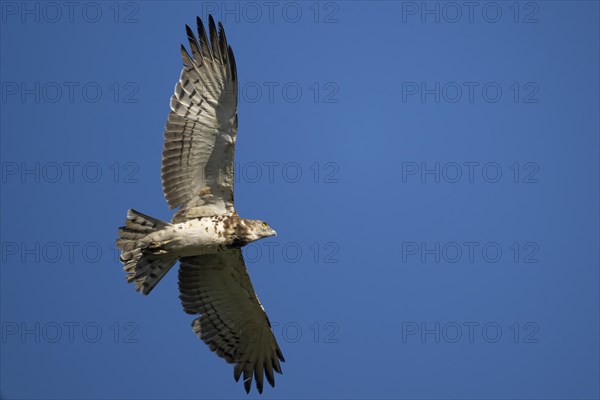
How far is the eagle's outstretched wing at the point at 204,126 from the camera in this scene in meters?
11.2

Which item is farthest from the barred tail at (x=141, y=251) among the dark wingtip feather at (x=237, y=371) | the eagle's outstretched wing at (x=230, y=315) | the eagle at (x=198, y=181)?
the dark wingtip feather at (x=237, y=371)

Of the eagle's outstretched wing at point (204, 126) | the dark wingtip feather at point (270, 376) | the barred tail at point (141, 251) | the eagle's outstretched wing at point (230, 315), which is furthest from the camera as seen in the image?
the dark wingtip feather at point (270, 376)

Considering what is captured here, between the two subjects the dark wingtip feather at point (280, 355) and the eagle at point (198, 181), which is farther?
the dark wingtip feather at point (280, 355)

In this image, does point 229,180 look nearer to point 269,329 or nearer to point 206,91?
point 206,91

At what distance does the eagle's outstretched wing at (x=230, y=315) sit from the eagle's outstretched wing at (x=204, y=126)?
1.00 m

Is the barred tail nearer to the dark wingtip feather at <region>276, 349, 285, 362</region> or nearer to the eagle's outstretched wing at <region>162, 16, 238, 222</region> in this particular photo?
the eagle's outstretched wing at <region>162, 16, 238, 222</region>

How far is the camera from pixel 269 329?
12.4 metres

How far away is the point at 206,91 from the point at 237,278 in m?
2.69

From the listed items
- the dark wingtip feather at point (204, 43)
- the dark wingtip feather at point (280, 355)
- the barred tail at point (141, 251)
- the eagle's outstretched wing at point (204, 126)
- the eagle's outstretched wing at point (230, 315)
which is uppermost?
the dark wingtip feather at point (204, 43)

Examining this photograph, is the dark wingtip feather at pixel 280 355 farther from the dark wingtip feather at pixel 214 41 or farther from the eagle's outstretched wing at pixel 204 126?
the dark wingtip feather at pixel 214 41

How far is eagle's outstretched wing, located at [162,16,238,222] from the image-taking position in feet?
36.7

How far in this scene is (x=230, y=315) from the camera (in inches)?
489

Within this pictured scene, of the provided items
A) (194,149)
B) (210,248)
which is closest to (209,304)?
(210,248)

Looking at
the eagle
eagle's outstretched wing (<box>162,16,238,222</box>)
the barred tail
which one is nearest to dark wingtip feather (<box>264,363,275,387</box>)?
the eagle
